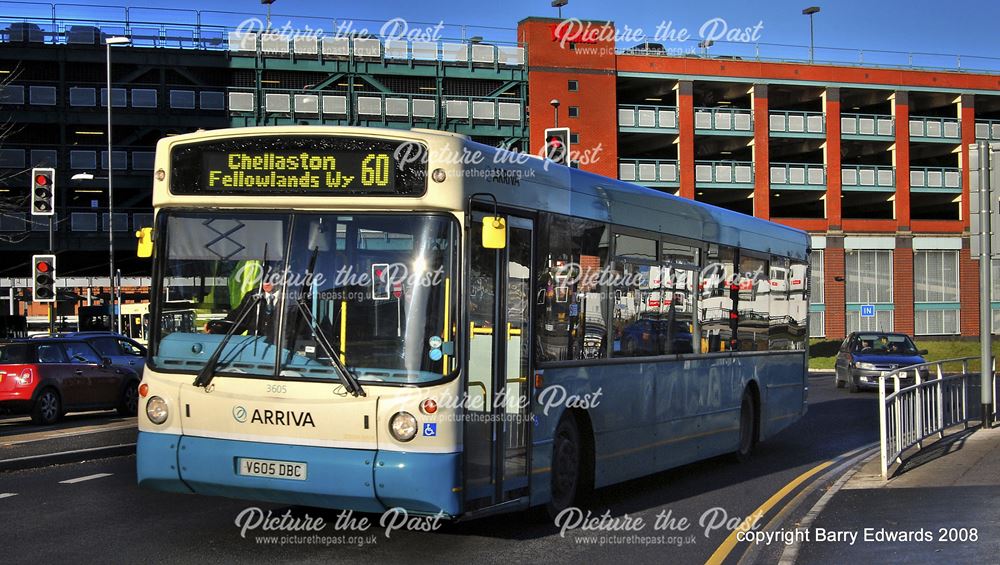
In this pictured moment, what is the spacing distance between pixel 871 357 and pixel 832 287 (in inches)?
1498

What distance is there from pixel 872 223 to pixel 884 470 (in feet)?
194

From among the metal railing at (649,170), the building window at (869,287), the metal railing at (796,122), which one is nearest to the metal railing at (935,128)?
the metal railing at (796,122)

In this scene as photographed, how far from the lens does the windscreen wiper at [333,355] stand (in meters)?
7.84

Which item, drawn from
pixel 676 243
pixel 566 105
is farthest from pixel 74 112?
pixel 676 243

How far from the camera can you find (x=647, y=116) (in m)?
65.1

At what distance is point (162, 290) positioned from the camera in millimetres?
8539

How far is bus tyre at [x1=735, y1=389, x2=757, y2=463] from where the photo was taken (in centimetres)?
1465

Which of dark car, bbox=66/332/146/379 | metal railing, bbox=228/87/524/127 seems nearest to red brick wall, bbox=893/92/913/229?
metal railing, bbox=228/87/524/127

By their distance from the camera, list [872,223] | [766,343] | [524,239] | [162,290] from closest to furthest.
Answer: [162,290] → [524,239] → [766,343] → [872,223]

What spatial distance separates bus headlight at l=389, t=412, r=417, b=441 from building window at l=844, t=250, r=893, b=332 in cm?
6344

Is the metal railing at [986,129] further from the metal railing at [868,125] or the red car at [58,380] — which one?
the red car at [58,380]

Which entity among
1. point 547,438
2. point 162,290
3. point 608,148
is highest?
point 608,148

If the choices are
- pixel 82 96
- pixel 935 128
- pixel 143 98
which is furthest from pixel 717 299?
pixel 935 128

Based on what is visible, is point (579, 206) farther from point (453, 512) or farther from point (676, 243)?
point (453, 512)
